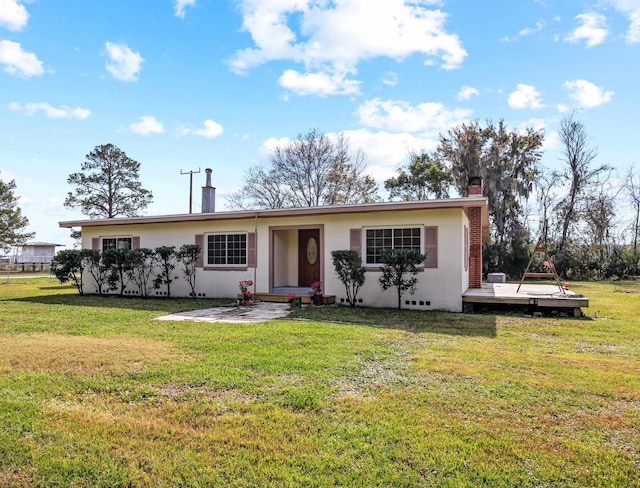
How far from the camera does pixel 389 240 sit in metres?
10.2

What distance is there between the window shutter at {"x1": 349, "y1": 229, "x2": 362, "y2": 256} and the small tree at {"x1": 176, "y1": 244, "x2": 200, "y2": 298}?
4438mm

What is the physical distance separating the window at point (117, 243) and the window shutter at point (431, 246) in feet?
29.5

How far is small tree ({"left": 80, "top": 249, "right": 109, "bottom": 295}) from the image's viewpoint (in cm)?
1291

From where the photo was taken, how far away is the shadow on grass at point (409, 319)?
7.07m

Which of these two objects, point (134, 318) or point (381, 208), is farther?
point (381, 208)

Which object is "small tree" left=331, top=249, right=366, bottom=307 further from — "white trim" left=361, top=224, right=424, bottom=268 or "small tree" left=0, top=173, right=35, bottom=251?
"small tree" left=0, top=173, right=35, bottom=251

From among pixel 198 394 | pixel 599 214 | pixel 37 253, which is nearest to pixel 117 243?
pixel 198 394

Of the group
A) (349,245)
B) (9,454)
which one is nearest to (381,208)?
(349,245)

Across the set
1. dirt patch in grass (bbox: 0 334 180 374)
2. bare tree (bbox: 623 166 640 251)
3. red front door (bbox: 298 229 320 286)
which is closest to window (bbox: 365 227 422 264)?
red front door (bbox: 298 229 320 286)

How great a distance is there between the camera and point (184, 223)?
12359 mm

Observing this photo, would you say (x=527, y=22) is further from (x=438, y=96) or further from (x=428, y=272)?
(x=428, y=272)

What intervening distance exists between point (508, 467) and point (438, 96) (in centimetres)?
1645

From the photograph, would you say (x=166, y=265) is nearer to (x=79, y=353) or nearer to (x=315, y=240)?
(x=315, y=240)

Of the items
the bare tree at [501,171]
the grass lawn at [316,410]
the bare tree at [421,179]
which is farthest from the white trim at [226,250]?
the bare tree at [421,179]
